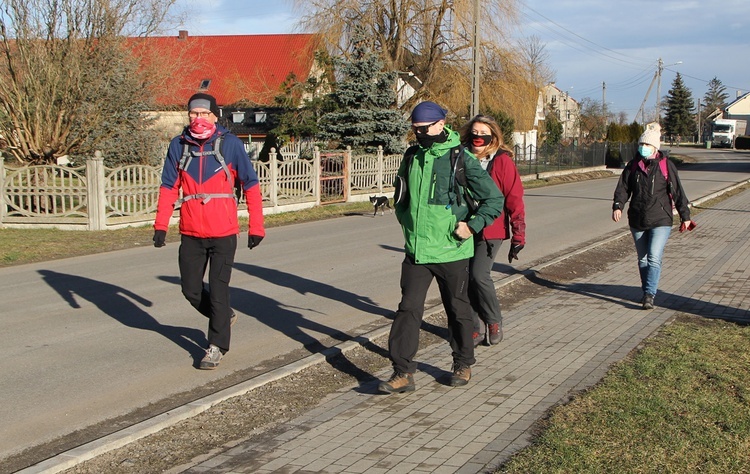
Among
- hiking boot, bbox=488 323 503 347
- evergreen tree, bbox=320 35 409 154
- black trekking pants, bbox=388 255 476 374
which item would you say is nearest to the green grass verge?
black trekking pants, bbox=388 255 476 374

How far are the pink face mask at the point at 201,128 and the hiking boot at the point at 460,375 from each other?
2.43 meters

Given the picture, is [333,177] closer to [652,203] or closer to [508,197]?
[652,203]

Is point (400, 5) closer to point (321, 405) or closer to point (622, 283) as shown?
point (622, 283)

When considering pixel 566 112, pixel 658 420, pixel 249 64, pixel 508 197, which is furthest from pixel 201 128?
pixel 566 112

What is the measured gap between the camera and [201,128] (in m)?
6.03

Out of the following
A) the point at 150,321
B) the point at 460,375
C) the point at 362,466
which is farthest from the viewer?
the point at 150,321

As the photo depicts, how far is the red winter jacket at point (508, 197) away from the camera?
694 centimetres

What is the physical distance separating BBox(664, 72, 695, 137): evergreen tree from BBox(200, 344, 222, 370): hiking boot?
13064cm

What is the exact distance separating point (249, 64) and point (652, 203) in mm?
42192

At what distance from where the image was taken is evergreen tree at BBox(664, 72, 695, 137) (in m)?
128

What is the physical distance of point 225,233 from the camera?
19.9 feet

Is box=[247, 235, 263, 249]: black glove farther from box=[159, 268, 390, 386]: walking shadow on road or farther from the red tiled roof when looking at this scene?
the red tiled roof

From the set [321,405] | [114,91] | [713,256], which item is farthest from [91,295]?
[114,91]

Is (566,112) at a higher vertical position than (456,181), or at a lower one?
higher
